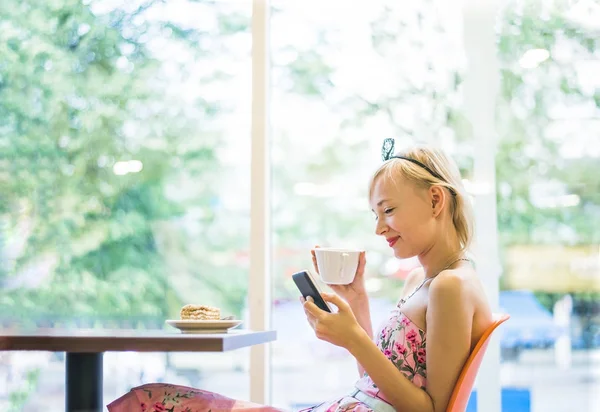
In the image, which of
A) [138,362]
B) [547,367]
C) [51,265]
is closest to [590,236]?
[547,367]

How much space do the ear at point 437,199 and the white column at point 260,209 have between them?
Answer: 124cm

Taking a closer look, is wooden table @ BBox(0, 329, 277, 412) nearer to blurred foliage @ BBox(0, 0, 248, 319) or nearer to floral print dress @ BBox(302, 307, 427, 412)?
floral print dress @ BBox(302, 307, 427, 412)

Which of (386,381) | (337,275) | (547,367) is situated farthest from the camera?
(547,367)

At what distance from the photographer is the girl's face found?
174 cm

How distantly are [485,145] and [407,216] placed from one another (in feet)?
4.00

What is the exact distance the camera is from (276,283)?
2947mm


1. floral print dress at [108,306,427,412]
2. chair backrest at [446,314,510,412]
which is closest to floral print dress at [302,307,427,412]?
floral print dress at [108,306,427,412]

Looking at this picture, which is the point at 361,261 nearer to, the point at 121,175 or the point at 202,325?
the point at 202,325

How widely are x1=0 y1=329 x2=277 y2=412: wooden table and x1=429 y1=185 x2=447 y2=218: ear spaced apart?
1.68 feet

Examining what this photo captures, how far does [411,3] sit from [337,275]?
1.56 m

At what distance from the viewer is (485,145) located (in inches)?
112

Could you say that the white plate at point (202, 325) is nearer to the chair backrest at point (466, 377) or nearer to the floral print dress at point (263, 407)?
the floral print dress at point (263, 407)

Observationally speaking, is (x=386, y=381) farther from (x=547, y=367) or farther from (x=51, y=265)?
(x=51, y=265)

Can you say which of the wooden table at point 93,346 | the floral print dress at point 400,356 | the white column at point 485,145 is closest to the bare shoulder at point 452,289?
the floral print dress at point 400,356
